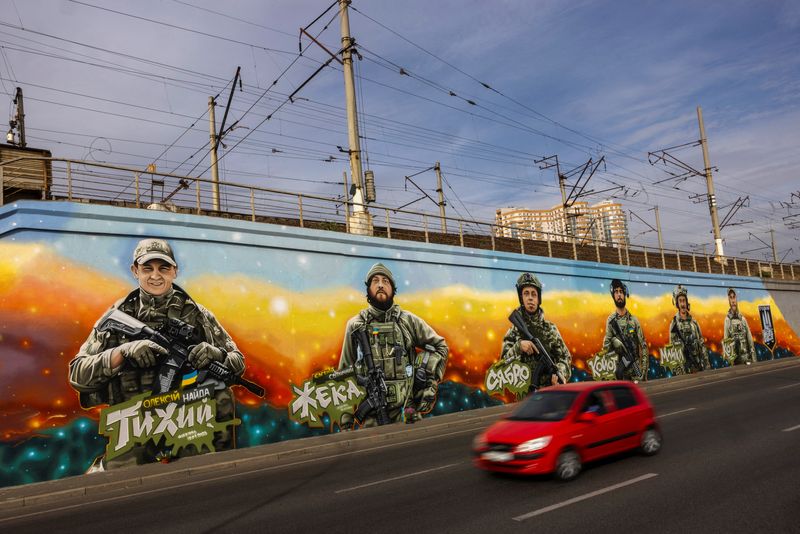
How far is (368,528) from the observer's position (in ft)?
24.5

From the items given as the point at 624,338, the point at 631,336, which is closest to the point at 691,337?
the point at 631,336

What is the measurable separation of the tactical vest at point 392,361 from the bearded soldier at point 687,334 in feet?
68.6

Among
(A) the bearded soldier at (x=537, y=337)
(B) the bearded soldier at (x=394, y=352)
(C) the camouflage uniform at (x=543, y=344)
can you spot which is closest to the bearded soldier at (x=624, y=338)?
(C) the camouflage uniform at (x=543, y=344)

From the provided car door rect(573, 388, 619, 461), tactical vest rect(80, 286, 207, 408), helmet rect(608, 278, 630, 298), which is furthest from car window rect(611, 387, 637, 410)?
helmet rect(608, 278, 630, 298)

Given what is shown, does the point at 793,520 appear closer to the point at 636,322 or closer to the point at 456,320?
the point at 456,320

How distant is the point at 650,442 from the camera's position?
10.9m

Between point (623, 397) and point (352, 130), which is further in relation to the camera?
point (352, 130)

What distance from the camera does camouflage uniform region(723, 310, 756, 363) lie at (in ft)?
128

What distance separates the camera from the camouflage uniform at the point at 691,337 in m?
34.9

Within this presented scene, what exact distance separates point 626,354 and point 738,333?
13.8m

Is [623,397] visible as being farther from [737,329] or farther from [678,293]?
[737,329]

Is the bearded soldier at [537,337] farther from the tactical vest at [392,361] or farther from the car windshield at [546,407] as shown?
the car windshield at [546,407]

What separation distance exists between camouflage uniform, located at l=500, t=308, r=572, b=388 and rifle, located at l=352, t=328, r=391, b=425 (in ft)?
23.1

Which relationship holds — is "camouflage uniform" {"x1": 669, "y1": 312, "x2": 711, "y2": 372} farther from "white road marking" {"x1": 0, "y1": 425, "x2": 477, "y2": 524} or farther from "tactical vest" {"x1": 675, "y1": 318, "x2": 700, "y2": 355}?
"white road marking" {"x1": 0, "y1": 425, "x2": 477, "y2": 524}
